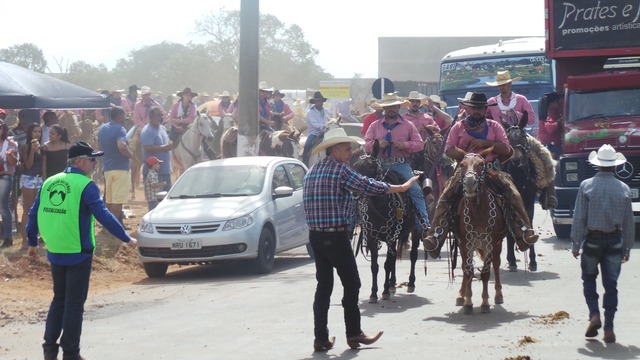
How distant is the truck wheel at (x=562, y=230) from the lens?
1961 centimetres

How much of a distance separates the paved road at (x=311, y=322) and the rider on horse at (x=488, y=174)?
86 cm

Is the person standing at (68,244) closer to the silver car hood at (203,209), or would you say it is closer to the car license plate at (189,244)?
the car license plate at (189,244)

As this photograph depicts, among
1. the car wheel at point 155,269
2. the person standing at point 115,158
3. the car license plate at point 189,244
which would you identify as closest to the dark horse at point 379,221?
the car license plate at point 189,244

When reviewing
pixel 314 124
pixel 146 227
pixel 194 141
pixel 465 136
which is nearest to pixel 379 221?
pixel 465 136

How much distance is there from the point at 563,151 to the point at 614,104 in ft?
3.77

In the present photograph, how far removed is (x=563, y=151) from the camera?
64.2 ft

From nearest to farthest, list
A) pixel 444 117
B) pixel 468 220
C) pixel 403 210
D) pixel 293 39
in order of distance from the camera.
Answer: pixel 468 220 < pixel 403 210 < pixel 444 117 < pixel 293 39

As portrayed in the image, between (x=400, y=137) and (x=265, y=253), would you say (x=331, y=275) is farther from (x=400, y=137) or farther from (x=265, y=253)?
(x=265, y=253)

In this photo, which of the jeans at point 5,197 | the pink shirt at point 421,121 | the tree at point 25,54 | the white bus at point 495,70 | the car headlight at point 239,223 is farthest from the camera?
the tree at point 25,54

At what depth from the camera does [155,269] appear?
1700 centimetres

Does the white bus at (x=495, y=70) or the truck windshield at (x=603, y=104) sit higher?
the white bus at (x=495, y=70)

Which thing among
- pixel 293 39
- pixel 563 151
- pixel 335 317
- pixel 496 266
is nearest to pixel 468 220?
pixel 496 266

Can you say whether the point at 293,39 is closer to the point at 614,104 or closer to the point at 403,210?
the point at 614,104

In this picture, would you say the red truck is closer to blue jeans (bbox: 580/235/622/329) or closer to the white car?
the white car
